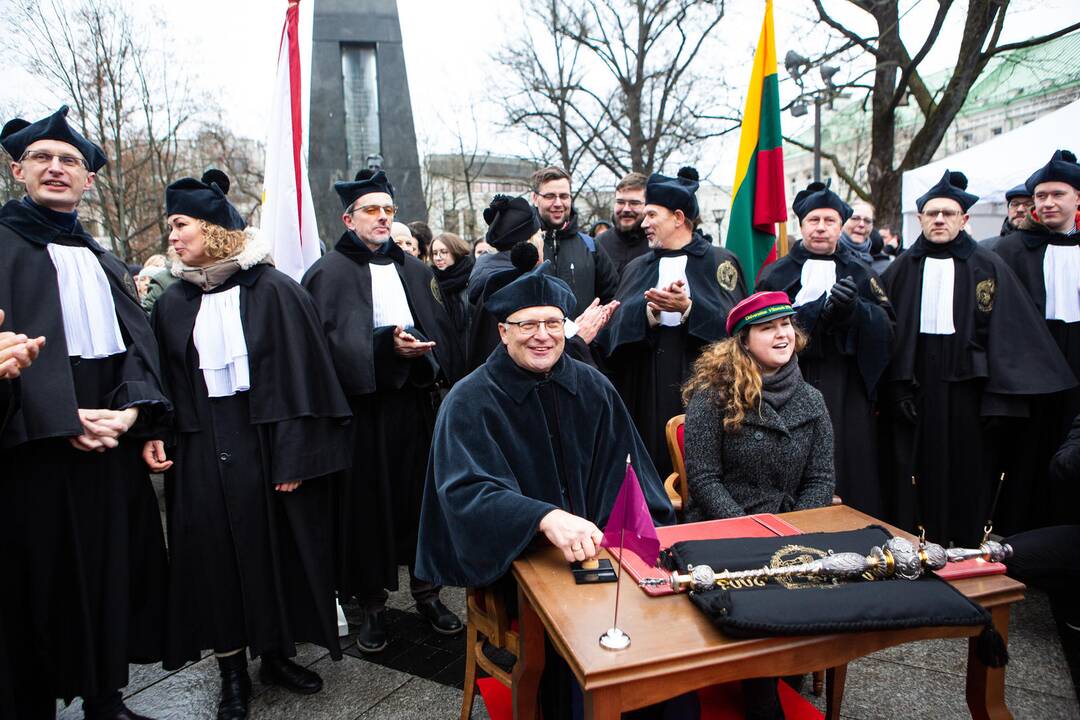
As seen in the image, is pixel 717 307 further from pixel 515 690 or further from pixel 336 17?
pixel 336 17

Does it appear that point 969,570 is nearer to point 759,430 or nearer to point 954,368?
point 759,430

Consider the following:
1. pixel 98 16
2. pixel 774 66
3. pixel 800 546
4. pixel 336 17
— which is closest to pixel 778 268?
pixel 774 66

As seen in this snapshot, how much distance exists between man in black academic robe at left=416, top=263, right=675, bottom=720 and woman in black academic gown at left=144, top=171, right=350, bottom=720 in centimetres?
91

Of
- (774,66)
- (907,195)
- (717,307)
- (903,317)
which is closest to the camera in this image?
(717,307)

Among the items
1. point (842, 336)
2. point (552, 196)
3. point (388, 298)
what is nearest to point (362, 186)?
point (388, 298)

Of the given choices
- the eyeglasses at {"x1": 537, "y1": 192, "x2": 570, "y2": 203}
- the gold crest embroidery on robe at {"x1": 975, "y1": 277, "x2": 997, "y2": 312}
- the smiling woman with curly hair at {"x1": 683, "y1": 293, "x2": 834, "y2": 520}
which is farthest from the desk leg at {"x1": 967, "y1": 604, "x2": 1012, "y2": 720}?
the eyeglasses at {"x1": 537, "y1": 192, "x2": 570, "y2": 203}

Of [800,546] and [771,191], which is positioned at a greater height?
[771,191]

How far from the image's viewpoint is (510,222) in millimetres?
4156

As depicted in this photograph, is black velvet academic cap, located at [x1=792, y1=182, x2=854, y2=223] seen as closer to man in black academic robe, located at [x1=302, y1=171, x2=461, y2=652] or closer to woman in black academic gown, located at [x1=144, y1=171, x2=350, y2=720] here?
man in black academic robe, located at [x1=302, y1=171, x2=461, y2=652]

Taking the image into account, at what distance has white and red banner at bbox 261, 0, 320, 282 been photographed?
4.32m

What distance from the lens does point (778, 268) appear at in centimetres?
448

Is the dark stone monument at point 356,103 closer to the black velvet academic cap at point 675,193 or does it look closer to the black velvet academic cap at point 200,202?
the black velvet academic cap at point 675,193

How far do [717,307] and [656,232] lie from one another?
0.59 meters

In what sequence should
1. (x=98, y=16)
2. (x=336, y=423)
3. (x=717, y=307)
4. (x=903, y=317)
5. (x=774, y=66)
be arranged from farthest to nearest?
(x=98, y=16), (x=774, y=66), (x=903, y=317), (x=717, y=307), (x=336, y=423)
